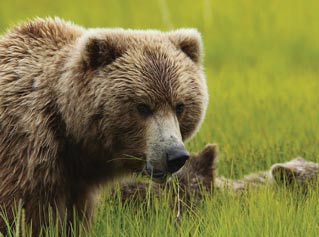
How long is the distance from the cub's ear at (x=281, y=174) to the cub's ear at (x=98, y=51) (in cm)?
160

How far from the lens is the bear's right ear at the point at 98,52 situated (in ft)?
15.7

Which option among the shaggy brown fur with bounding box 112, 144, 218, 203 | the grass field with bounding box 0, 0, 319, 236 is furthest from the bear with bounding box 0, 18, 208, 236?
the shaggy brown fur with bounding box 112, 144, 218, 203

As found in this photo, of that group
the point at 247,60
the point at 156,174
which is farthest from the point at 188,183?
the point at 247,60

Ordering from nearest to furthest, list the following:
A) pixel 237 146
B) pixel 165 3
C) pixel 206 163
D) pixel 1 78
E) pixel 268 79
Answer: pixel 1 78 → pixel 206 163 → pixel 237 146 → pixel 268 79 → pixel 165 3

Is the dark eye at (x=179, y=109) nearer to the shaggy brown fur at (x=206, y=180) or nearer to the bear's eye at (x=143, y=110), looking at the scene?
the bear's eye at (x=143, y=110)

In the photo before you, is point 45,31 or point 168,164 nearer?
point 168,164

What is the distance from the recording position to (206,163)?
588cm

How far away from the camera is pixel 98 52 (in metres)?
4.82

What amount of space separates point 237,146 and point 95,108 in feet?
8.68

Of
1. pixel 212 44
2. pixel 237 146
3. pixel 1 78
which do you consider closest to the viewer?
pixel 1 78

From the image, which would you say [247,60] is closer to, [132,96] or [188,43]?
[188,43]

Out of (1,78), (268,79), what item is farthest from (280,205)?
(268,79)

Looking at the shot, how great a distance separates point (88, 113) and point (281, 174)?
1.75 m

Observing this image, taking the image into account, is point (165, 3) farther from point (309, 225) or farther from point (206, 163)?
point (309, 225)
